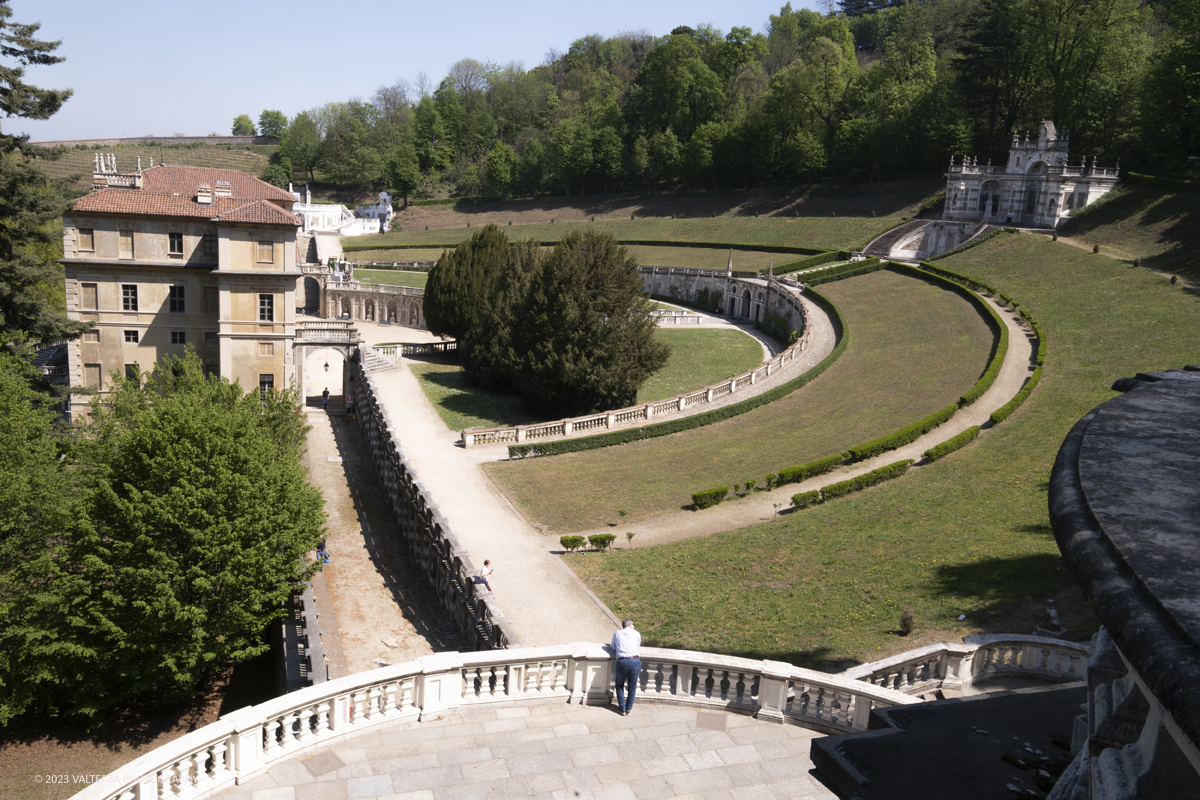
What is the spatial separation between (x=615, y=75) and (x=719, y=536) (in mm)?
160598

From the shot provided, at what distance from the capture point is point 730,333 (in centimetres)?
7256

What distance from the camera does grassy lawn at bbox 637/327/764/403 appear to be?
2119 inches

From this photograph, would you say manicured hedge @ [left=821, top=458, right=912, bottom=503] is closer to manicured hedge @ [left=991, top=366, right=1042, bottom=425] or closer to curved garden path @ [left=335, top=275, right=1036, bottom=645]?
curved garden path @ [left=335, top=275, right=1036, bottom=645]

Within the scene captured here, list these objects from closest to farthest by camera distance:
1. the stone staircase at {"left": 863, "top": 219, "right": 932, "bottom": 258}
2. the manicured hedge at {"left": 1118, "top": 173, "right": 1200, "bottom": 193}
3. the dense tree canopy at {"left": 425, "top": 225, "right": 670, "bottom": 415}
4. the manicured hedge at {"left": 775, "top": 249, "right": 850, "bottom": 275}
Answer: the dense tree canopy at {"left": 425, "top": 225, "right": 670, "bottom": 415} < the manicured hedge at {"left": 1118, "top": 173, "right": 1200, "bottom": 193} < the manicured hedge at {"left": 775, "top": 249, "right": 850, "bottom": 275} < the stone staircase at {"left": 863, "top": 219, "right": 932, "bottom": 258}

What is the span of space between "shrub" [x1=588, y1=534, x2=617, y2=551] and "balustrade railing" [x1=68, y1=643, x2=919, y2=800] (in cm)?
1463

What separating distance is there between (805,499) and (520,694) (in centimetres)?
2127

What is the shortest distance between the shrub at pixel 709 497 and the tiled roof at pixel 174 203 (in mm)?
28926

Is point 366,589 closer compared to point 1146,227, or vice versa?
point 366,589

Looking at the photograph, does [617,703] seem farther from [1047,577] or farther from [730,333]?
[730,333]

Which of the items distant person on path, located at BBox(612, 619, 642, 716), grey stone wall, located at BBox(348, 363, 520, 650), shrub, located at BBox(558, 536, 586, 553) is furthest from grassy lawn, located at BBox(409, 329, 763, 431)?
distant person on path, located at BBox(612, 619, 642, 716)

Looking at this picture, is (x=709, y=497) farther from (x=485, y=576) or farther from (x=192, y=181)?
(x=192, y=181)

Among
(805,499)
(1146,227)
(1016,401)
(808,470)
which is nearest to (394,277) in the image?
(808,470)

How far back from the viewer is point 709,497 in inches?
1334

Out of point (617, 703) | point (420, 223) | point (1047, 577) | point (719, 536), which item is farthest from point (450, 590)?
point (420, 223)
